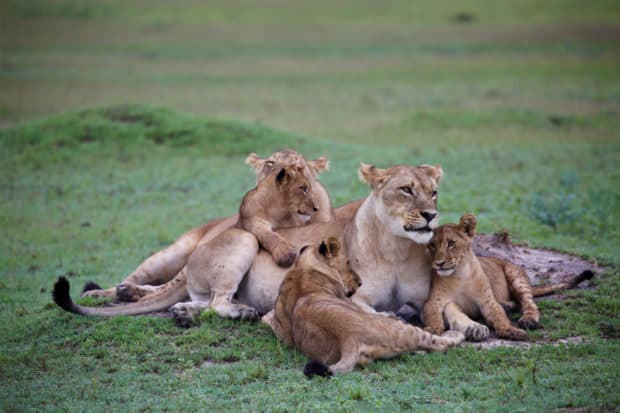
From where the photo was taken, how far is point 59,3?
4397cm

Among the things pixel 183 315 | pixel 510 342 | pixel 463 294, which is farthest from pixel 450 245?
pixel 183 315

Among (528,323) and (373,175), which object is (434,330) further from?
(373,175)

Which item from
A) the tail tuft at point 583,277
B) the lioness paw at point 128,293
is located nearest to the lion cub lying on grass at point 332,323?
the tail tuft at point 583,277

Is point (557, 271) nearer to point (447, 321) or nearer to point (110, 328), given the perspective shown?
point (447, 321)

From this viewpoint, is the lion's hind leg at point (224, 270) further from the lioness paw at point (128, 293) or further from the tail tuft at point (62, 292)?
the tail tuft at point (62, 292)

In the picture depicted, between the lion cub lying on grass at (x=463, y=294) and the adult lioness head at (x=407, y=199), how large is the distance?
368mm

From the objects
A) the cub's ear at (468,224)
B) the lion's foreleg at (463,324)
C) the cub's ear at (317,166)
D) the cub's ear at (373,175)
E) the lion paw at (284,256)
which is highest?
the cub's ear at (373,175)

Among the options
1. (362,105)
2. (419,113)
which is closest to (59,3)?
(362,105)

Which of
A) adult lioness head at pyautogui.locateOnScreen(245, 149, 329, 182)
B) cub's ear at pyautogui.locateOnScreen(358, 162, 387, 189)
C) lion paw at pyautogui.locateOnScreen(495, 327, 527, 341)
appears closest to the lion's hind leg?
adult lioness head at pyautogui.locateOnScreen(245, 149, 329, 182)

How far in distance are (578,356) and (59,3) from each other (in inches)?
1637

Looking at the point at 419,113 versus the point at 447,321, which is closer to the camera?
the point at 447,321

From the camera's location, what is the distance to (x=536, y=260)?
8.28 m

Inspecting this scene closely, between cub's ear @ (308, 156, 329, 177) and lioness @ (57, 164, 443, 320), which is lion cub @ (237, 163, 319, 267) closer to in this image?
lioness @ (57, 164, 443, 320)

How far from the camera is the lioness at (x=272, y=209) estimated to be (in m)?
7.51
